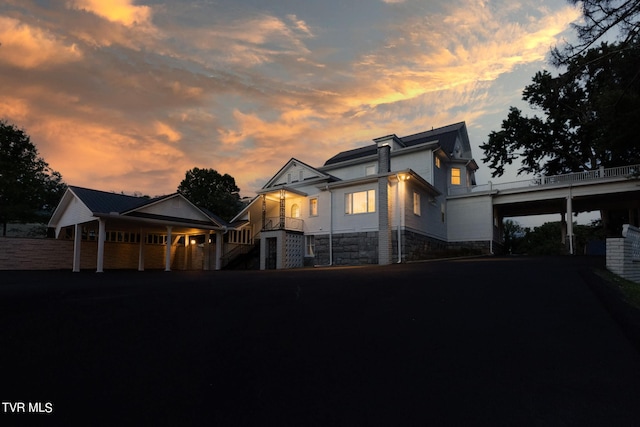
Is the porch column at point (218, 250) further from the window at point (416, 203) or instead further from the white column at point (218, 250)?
the window at point (416, 203)

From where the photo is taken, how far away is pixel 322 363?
3.55m

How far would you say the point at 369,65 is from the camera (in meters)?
14.8

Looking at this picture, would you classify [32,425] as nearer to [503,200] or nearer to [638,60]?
[638,60]

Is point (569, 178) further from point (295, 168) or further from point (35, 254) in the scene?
point (35, 254)

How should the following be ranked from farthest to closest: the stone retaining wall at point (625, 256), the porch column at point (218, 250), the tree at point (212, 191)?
the tree at point (212, 191), the porch column at point (218, 250), the stone retaining wall at point (625, 256)

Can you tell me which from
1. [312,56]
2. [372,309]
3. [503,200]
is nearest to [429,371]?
[372,309]

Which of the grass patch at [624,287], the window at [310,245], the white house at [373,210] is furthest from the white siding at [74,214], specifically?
the grass patch at [624,287]

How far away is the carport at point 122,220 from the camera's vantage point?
1820cm

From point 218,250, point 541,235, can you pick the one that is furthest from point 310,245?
point 541,235

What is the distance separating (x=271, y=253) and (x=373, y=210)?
22.3 ft

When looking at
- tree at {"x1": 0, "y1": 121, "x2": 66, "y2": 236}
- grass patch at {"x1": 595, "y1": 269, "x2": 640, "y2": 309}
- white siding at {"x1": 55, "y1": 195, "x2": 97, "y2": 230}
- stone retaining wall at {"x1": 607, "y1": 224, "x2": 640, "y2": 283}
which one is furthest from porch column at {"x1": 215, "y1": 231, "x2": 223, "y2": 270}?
stone retaining wall at {"x1": 607, "y1": 224, "x2": 640, "y2": 283}

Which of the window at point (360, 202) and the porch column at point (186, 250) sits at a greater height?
the window at point (360, 202)

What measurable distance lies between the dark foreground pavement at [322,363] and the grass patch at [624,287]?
43.9 inches

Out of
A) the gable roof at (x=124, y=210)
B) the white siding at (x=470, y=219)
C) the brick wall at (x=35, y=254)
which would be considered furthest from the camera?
the white siding at (x=470, y=219)
